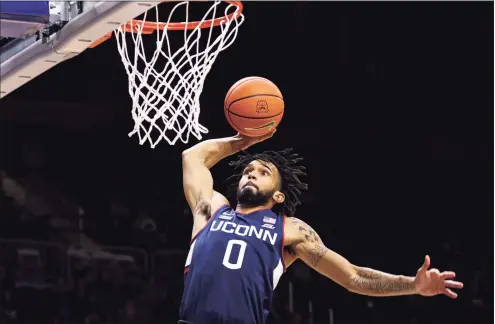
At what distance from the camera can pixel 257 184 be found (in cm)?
378

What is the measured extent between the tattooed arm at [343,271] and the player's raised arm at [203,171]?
0.37 metres

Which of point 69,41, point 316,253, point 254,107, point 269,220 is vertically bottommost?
point 316,253

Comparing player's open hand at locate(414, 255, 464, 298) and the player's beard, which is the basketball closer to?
the player's beard

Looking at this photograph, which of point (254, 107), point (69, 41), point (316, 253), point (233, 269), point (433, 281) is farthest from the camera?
point (69, 41)

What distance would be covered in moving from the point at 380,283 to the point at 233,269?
585 mm

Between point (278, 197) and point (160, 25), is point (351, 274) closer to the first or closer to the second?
point (278, 197)

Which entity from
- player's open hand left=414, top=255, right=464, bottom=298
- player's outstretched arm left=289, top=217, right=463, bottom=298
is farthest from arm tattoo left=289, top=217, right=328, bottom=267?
player's open hand left=414, top=255, right=464, bottom=298

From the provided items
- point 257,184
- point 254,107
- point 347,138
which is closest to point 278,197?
point 257,184

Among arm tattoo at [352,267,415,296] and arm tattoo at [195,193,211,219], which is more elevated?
arm tattoo at [195,193,211,219]

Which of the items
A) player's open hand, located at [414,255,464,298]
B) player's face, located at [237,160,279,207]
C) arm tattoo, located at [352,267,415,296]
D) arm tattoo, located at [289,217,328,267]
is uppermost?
player's face, located at [237,160,279,207]

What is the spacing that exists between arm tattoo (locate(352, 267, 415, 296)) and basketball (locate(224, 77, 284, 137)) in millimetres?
769

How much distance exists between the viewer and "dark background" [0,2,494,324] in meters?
8.09

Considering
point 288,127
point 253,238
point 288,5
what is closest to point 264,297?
point 253,238

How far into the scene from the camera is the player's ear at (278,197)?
12.6 feet
